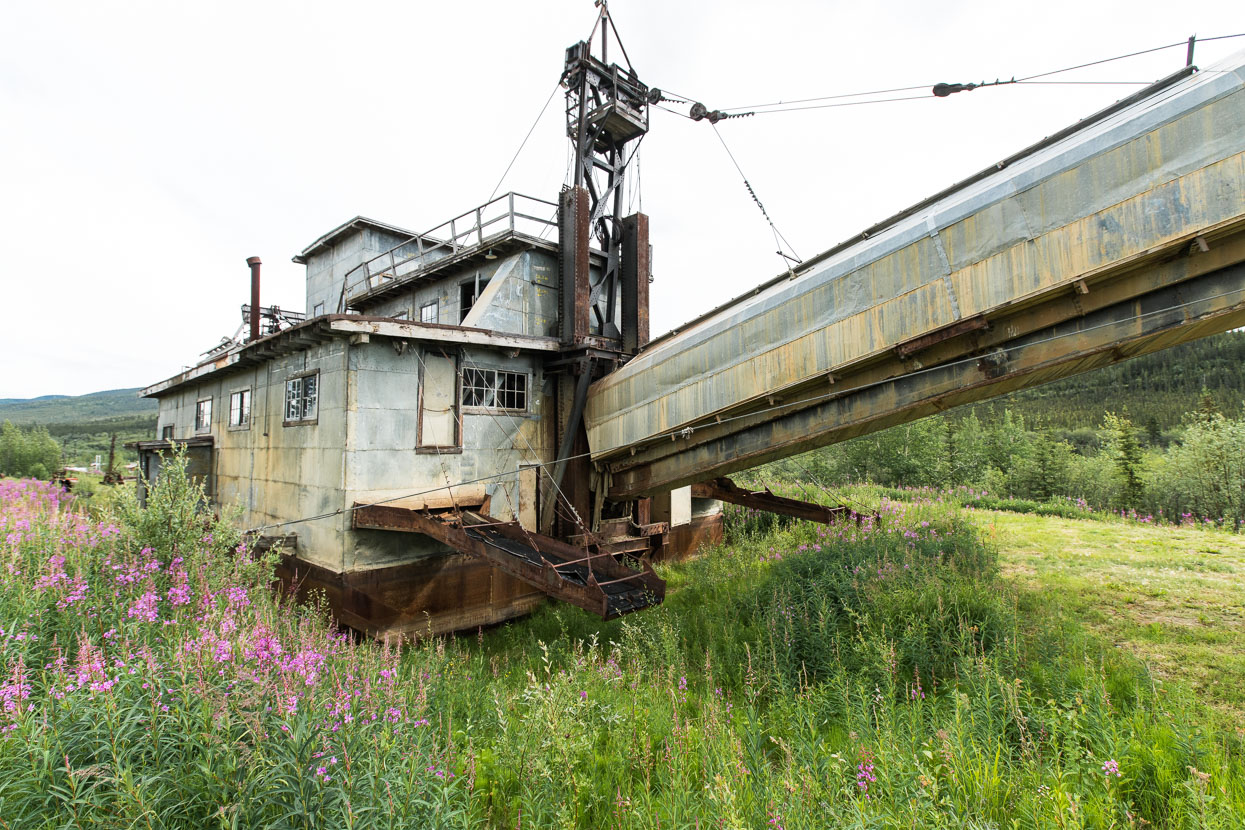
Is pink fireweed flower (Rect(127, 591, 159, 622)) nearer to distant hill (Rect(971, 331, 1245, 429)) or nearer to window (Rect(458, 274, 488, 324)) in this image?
window (Rect(458, 274, 488, 324))

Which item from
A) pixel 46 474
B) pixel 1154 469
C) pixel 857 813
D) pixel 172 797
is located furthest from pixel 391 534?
pixel 46 474

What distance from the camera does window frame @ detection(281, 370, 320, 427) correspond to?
937cm

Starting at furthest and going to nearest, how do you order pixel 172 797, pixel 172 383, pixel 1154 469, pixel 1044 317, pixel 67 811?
pixel 1154 469, pixel 172 383, pixel 1044 317, pixel 172 797, pixel 67 811

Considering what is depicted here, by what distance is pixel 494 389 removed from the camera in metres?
10.1

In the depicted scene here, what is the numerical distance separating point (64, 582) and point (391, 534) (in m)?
4.33

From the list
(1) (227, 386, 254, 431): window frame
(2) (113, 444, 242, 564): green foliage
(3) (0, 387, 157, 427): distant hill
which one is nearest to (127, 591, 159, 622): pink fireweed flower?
(2) (113, 444, 242, 564): green foliage

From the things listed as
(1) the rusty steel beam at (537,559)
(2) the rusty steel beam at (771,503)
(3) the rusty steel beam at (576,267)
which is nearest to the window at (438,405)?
(1) the rusty steel beam at (537,559)

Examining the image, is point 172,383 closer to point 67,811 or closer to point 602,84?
point 602,84

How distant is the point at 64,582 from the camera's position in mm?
4688

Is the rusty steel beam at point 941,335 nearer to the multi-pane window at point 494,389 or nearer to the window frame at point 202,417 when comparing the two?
the multi-pane window at point 494,389

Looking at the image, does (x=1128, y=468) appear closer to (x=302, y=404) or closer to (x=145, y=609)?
(x=302, y=404)

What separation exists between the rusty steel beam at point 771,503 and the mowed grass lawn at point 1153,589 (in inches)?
112

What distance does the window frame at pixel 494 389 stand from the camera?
9688mm

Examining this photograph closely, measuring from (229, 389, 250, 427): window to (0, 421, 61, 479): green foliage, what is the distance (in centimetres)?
3285
